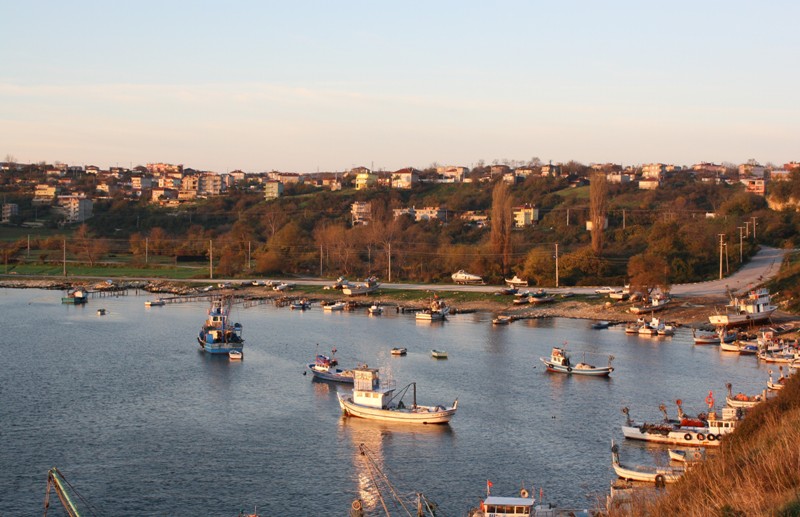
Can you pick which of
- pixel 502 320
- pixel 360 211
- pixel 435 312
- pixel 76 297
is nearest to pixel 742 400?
pixel 502 320

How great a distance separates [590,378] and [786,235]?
137ft

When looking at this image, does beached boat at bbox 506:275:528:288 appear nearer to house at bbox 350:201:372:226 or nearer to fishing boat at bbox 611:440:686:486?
house at bbox 350:201:372:226

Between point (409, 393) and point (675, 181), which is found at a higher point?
point (675, 181)

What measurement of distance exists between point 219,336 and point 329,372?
26.2 feet

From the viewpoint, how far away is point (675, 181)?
105375 mm

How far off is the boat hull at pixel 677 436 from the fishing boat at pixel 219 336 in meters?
→ 18.4

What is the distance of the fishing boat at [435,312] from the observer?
48.2 meters

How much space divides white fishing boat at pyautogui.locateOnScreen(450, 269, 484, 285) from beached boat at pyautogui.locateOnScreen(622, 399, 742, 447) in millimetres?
36007

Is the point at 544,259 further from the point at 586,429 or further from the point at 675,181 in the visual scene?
the point at 675,181

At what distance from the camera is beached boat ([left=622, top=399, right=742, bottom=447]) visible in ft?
74.4

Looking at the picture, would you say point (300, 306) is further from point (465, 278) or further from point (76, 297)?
point (76, 297)

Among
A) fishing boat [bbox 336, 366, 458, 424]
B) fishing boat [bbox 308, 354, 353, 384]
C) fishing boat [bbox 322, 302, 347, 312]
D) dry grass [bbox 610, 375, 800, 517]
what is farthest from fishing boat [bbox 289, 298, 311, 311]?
dry grass [bbox 610, 375, 800, 517]

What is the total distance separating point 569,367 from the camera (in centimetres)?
3253

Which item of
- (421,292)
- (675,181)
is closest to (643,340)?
(421,292)
